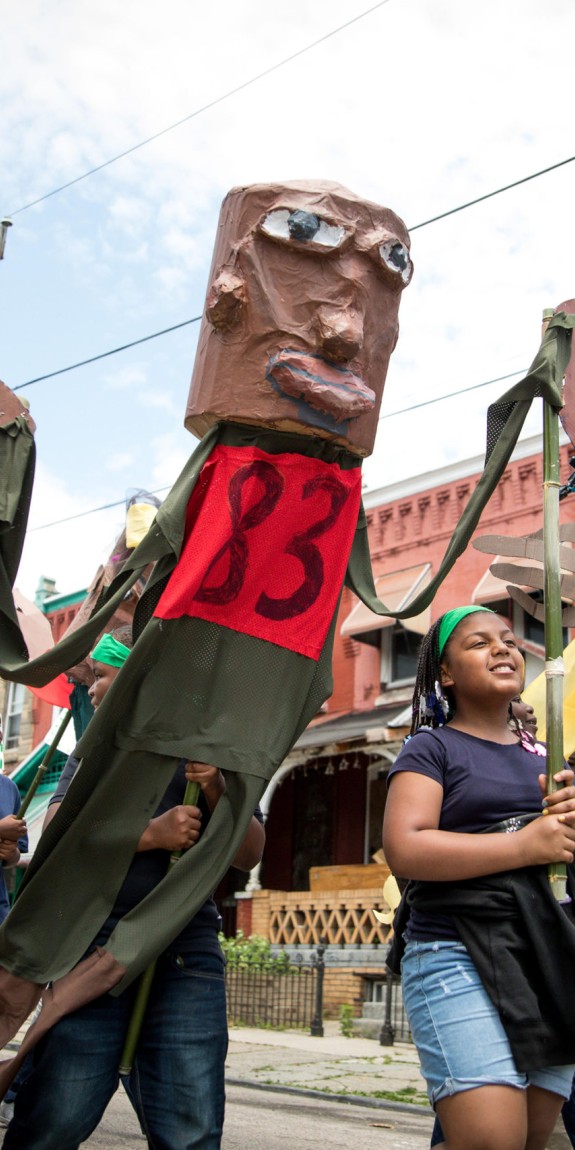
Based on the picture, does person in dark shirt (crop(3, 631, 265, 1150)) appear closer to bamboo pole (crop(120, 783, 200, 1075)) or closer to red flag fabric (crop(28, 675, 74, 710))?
bamboo pole (crop(120, 783, 200, 1075))

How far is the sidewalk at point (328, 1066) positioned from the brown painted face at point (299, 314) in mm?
5644

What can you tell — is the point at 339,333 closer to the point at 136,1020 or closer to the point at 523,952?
the point at 523,952

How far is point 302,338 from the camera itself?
3.35m

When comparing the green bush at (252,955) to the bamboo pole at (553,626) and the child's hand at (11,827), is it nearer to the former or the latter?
the child's hand at (11,827)

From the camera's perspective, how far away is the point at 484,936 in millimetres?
2707

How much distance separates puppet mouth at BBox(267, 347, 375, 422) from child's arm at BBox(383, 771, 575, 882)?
1.14 m

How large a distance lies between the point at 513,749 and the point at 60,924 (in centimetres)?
129

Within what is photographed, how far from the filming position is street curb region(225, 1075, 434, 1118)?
7.46 metres

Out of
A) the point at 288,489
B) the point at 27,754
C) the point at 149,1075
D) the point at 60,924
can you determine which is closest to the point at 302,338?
the point at 288,489

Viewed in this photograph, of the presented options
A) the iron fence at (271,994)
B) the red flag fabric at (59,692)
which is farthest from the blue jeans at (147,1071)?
the iron fence at (271,994)

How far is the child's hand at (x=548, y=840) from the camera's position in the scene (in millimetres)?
2645

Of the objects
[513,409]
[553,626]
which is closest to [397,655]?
[513,409]

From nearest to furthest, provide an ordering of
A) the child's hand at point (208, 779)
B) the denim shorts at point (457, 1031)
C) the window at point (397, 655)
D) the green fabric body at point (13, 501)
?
the denim shorts at point (457, 1031) < the child's hand at point (208, 779) < the green fabric body at point (13, 501) < the window at point (397, 655)

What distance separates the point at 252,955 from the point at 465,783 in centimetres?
1361
